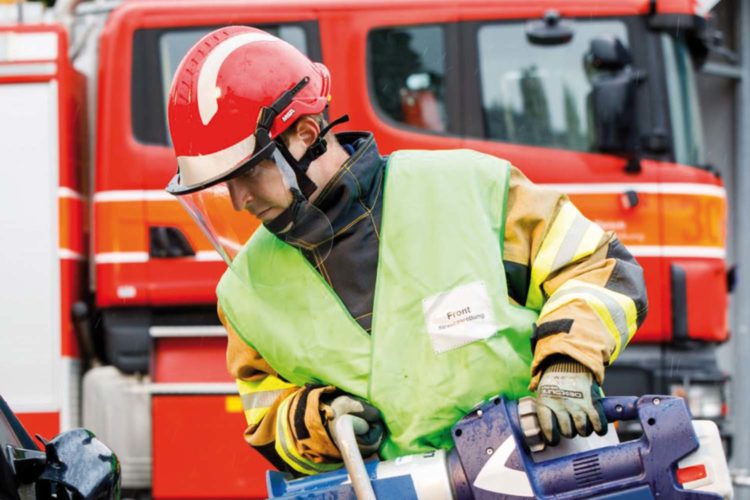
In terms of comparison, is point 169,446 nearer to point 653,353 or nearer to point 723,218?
point 653,353

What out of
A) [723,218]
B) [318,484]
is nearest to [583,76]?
[723,218]

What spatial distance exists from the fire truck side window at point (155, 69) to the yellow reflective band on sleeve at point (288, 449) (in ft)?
10.7

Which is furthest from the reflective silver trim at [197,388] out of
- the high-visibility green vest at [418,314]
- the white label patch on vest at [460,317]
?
the white label patch on vest at [460,317]

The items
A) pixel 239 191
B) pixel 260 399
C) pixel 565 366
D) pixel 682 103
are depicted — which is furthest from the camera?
pixel 682 103

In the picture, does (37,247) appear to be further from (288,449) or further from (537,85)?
(288,449)

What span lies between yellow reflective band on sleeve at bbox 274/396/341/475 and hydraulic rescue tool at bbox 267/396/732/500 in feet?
0.77

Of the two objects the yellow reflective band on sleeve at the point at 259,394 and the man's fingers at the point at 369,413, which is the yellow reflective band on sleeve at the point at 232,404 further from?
the man's fingers at the point at 369,413

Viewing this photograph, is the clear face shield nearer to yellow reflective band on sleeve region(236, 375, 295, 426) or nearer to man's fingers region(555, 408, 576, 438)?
yellow reflective band on sleeve region(236, 375, 295, 426)

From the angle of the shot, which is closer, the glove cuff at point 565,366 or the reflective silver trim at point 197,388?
the glove cuff at point 565,366

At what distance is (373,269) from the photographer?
8.35ft

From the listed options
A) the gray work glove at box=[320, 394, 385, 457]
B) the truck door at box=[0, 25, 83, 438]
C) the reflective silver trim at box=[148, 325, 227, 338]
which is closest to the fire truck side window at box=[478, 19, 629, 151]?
the reflective silver trim at box=[148, 325, 227, 338]

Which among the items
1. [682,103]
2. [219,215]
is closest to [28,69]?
[682,103]

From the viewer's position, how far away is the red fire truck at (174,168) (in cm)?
549

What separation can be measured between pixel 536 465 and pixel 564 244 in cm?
47
